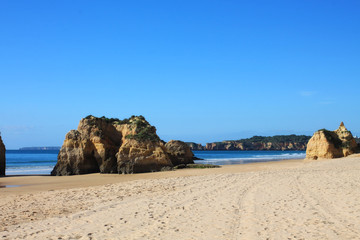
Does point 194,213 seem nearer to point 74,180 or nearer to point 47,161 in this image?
point 74,180

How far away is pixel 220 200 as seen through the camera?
35.2ft

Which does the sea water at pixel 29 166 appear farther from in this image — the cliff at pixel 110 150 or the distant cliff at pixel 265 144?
the distant cliff at pixel 265 144

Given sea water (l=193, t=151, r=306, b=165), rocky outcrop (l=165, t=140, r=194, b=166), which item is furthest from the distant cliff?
rocky outcrop (l=165, t=140, r=194, b=166)

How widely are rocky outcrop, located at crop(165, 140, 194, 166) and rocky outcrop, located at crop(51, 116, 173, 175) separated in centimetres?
618

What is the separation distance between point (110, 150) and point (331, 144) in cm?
2025

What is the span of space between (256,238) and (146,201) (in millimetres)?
5036

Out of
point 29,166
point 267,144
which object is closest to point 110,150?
point 29,166


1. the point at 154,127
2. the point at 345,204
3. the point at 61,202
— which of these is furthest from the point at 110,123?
the point at 345,204

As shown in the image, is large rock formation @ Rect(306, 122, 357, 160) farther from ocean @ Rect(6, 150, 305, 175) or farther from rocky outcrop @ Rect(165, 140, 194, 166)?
rocky outcrop @ Rect(165, 140, 194, 166)

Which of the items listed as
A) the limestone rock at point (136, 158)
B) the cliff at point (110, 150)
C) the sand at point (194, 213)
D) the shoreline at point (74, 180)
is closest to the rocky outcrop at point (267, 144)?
the cliff at point (110, 150)

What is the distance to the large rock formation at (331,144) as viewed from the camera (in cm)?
3222

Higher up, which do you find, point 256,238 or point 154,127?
point 154,127

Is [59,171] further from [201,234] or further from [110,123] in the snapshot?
[201,234]

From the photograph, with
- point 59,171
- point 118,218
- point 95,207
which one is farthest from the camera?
point 59,171
